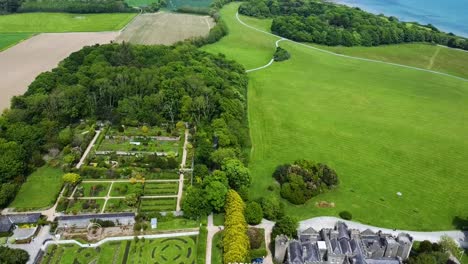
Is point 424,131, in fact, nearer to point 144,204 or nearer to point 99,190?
point 144,204

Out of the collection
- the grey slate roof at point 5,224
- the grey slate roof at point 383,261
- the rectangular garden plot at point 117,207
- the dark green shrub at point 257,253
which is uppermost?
the grey slate roof at point 383,261

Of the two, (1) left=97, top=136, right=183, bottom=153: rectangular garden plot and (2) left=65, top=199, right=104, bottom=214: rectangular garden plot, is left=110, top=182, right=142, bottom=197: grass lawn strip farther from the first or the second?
(1) left=97, top=136, right=183, bottom=153: rectangular garden plot

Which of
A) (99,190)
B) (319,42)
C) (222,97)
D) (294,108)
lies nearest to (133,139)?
(99,190)

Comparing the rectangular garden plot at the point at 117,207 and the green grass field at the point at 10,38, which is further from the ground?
the green grass field at the point at 10,38

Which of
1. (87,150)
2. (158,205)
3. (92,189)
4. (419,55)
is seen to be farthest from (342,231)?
(419,55)

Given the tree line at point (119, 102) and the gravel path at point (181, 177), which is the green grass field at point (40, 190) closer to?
the tree line at point (119, 102)

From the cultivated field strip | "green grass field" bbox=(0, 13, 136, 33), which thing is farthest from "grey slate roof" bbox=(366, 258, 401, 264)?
"green grass field" bbox=(0, 13, 136, 33)

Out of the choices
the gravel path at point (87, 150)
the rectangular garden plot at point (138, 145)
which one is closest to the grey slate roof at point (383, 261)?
the rectangular garden plot at point (138, 145)
